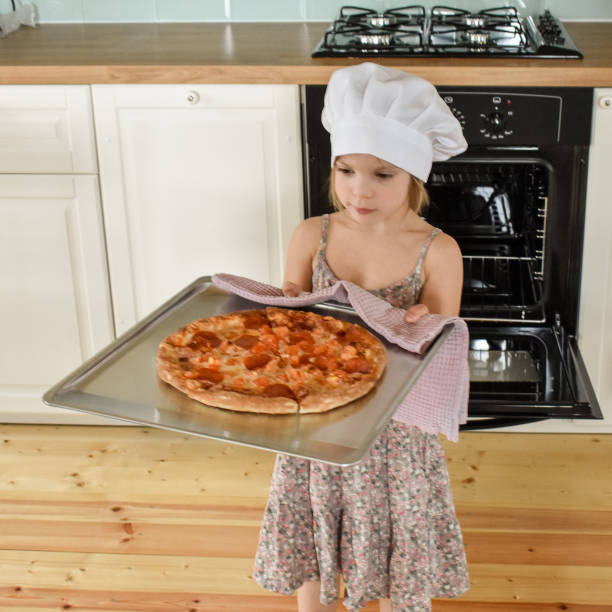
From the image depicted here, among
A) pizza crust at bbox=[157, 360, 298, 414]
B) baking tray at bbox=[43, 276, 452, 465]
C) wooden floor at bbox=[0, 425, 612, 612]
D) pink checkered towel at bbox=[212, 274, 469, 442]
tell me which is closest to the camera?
baking tray at bbox=[43, 276, 452, 465]

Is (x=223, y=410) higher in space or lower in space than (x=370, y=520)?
higher

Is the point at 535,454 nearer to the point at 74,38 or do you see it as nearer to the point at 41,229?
the point at 41,229

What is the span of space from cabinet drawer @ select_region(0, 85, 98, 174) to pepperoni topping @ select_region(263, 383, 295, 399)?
1.18 meters

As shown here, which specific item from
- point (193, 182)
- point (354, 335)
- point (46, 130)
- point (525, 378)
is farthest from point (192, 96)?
point (525, 378)

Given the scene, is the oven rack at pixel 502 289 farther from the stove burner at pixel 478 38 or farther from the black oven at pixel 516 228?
the stove burner at pixel 478 38

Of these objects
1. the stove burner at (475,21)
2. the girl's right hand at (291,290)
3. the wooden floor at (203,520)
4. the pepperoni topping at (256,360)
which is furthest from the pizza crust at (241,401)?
the stove burner at (475,21)

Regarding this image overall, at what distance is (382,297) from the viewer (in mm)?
1638

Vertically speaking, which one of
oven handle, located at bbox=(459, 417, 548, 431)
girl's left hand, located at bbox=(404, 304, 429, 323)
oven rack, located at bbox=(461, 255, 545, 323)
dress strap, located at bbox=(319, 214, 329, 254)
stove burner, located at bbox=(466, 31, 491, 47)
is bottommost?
oven handle, located at bbox=(459, 417, 548, 431)

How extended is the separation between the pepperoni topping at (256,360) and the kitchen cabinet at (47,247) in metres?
1.07

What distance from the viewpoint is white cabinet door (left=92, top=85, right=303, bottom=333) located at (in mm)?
2236

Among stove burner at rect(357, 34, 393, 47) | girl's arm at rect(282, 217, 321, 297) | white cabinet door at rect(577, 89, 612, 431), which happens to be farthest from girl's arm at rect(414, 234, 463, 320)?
stove burner at rect(357, 34, 393, 47)

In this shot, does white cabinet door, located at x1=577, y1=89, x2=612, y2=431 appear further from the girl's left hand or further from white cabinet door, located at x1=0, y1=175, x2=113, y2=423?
white cabinet door, located at x1=0, y1=175, x2=113, y2=423

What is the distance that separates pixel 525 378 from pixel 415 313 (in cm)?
81

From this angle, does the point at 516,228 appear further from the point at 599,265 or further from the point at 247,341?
the point at 247,341
